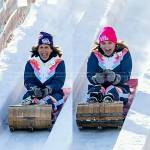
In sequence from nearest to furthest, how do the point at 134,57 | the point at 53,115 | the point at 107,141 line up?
the point at 107,141 < the point at 53,115 < the point at 134,57

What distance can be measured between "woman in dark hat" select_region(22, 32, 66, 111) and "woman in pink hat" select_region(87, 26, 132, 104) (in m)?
0.31

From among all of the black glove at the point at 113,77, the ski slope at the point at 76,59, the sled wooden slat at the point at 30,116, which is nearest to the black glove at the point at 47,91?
the ski slope at the point at 76,59

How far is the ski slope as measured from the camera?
6.69m

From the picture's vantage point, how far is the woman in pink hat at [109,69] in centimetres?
718

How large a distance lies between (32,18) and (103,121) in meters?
3.42

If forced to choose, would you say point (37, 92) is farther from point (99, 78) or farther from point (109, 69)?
point (109, 69)

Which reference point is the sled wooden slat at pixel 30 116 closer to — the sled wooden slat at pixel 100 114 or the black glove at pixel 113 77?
the sled wooden slat at pixel 100 114

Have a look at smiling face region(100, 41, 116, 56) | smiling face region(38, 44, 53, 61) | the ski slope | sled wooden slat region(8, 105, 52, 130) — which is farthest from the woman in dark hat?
smiling face region(100, 41, 116, 56)

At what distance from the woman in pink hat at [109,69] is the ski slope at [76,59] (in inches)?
8.3

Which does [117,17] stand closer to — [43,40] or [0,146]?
[43,40]

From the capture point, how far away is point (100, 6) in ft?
32.9

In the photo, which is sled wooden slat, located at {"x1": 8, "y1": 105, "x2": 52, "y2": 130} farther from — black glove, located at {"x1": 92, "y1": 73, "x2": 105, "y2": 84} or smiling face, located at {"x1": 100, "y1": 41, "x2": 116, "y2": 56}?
smiling face, located at {"x1": 100, "y1": 41, "x2": 116, "y2": 56}

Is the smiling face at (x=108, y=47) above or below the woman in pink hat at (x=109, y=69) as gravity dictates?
above

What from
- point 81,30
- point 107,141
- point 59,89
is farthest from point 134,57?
point 107,141
